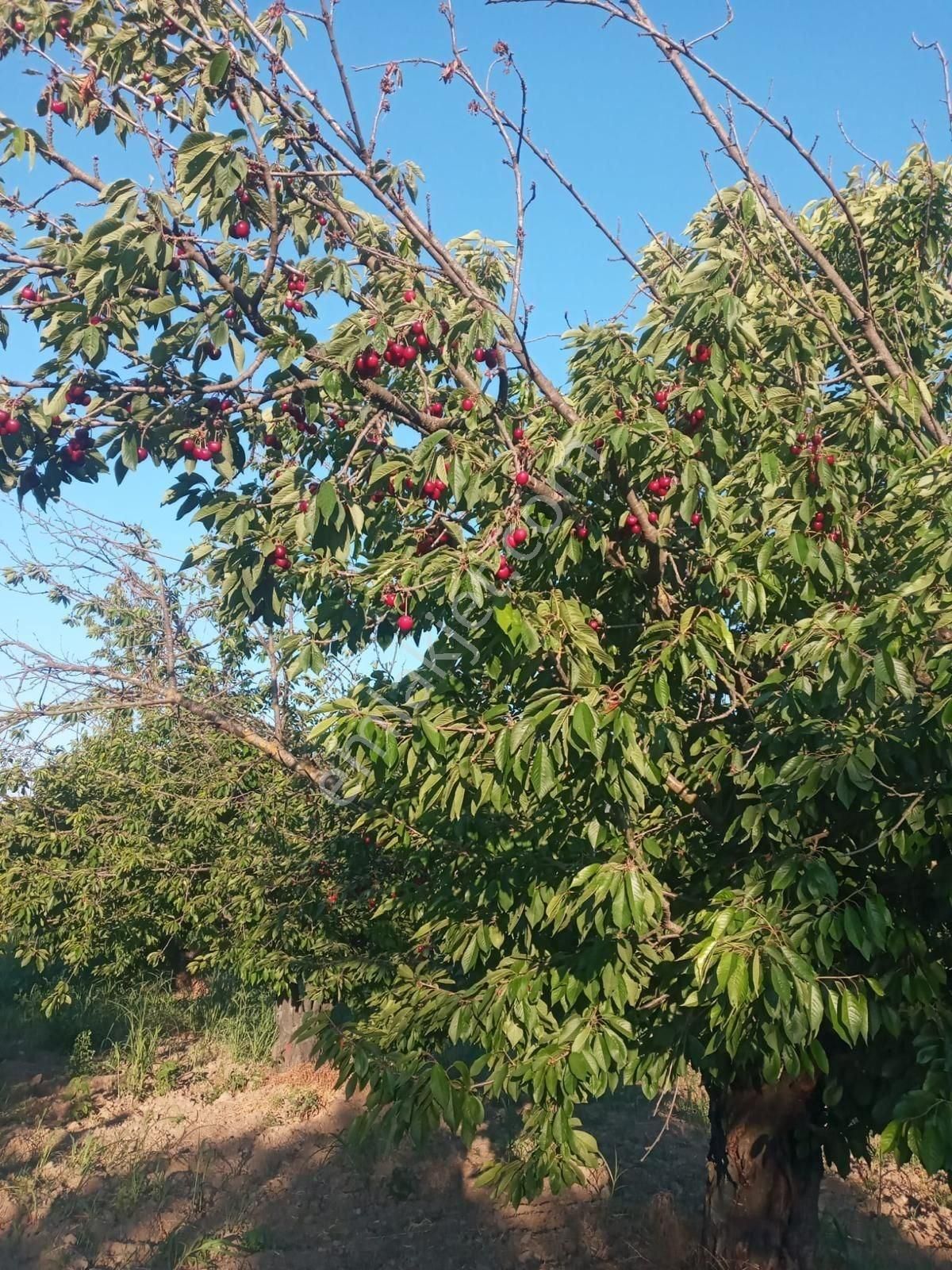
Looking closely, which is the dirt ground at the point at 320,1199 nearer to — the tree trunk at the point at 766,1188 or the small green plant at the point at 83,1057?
the small green plant at the point at 83,1057

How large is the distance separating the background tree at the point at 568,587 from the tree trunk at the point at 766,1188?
0.38 ft

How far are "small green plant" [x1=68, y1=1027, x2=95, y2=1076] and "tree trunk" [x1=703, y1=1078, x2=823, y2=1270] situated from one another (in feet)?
23.8

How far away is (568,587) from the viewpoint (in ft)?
12.3

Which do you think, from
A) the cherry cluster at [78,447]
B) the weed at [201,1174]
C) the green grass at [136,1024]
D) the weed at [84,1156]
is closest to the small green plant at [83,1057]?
the green grass at [136,1024]

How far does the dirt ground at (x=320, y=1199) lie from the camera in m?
5.73

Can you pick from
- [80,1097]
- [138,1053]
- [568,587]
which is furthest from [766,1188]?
[138,1053]

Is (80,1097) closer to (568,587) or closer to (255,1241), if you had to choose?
(255,1241)

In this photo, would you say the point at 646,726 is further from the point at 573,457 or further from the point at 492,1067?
the point at 492,1067

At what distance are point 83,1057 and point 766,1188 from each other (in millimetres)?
7715

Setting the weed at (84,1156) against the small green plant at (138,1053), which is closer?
the weed at (84,1156)

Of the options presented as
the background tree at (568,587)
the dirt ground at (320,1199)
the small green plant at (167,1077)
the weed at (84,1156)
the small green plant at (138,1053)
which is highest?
the background tree at (568,587)

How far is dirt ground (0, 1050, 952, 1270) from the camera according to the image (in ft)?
18.8

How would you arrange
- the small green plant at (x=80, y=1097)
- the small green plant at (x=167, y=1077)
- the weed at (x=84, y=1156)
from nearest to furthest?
the weed at (x=84, y=1156) → the small green plant at (x=80, y=1097) → the small green plant at (x=167, y=1077)

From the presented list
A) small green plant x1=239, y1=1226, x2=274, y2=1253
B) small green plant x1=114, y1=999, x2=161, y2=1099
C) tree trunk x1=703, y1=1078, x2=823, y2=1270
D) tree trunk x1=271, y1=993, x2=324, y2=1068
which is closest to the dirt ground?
small green plant x1=239, y1=1226, x2=274, y2=1253
